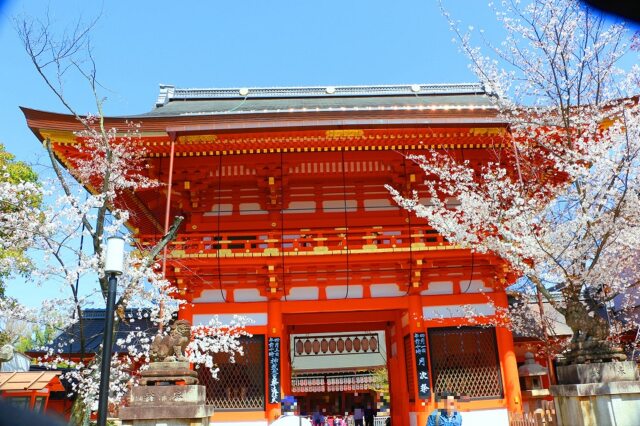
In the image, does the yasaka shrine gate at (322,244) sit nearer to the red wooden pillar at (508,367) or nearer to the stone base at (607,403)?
the red wooden pillar at (508,367)

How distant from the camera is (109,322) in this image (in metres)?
5.34

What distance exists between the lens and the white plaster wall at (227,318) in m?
12.8

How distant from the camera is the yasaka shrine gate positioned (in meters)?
11.9

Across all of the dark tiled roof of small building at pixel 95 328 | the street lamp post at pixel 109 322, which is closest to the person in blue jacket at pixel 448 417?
the street lamp post at pixel 109 322

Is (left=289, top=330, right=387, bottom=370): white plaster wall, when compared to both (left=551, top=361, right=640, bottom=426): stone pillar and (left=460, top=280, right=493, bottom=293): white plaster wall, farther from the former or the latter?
(left=551, top=361, right=640, bottom=426): stone pillar

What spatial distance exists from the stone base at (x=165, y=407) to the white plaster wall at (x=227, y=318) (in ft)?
15.7

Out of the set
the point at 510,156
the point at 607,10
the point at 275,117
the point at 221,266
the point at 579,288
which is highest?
the point at 275,117

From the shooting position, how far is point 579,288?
7.39 meters

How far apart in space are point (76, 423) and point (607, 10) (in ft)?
29.0

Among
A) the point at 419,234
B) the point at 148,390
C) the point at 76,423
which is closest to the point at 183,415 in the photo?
the point at 148,390

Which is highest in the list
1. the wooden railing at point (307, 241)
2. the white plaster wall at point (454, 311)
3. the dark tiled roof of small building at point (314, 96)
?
the dark tiled roof of small building at point (314, 96)

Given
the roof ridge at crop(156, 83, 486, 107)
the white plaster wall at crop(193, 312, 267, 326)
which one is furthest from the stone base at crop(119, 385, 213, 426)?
the roof ridge at crop(156, 83, 486, 107)

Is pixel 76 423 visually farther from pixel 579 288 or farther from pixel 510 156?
pixel 510 156

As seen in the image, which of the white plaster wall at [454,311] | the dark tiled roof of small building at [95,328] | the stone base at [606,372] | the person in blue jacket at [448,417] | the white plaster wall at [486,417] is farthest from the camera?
the dark tiled roof of small building at [95,328]
